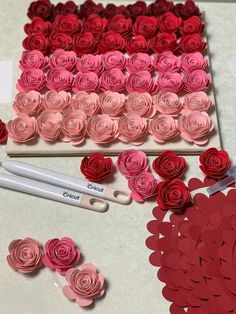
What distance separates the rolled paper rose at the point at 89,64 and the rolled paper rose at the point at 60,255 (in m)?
0.35

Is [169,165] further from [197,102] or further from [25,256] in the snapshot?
[25,256]

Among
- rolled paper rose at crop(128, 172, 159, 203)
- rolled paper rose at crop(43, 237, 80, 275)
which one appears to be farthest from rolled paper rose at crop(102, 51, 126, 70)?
rolled paper rose at crop(43, 237, 80, 275)

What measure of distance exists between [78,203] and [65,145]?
12cm

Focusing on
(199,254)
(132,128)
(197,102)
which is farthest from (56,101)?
(199,254)

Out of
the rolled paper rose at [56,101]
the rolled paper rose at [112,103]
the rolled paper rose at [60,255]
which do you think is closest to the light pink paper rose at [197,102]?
the rolled paper rose at [112,103]

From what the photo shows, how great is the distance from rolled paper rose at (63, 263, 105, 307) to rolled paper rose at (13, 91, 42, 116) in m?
0.32

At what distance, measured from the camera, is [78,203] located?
821mm

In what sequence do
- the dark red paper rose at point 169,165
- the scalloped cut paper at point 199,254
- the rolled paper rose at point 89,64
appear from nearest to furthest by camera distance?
the scalloped cut paper at point 199,254 → the dark red paper rose at point 169,165 → the rolled paper rose at point 89,64

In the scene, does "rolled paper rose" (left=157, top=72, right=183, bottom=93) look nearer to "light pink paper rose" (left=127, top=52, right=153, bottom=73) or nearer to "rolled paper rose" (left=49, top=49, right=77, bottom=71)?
"light pink paper rose" (left=127, top=52, right=153, bottom=73)

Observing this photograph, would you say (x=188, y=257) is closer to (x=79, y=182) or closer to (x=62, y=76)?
(x=79, y=182)

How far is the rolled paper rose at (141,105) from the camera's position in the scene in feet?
2.90

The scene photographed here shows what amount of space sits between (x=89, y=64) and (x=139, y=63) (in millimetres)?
102

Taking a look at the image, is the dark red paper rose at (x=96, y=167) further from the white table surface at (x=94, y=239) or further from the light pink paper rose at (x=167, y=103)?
the light pink paper rose at (x=167, y=103)

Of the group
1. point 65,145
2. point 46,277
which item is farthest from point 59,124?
point 46,277
